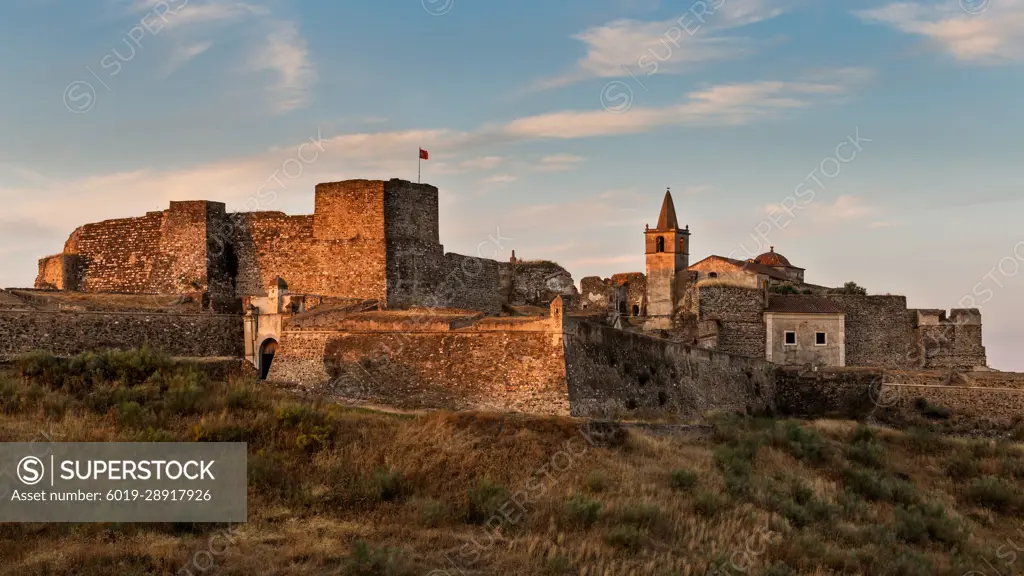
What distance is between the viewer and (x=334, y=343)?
2334 cm

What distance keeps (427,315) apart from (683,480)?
27.2ft

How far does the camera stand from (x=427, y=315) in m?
23.3

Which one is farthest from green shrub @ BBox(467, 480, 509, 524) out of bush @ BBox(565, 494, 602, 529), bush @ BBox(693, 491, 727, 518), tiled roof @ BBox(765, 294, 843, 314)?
tiled roof @ BBox(765, 294, 843, 314)

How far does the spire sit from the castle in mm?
781

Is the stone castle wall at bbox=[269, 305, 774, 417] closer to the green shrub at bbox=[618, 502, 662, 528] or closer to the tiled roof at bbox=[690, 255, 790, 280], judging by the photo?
the green shrub at bbox=[618, 502, 662, 528]

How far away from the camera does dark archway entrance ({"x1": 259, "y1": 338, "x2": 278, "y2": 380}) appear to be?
2545 cm

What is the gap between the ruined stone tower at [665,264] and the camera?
44.5m

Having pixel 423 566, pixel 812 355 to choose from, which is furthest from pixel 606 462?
pixel 812 355

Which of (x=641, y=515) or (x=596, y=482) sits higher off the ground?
(x=596, y=482)

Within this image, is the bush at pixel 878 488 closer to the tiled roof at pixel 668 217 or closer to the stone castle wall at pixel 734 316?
the stone castle wall at pixel 734 316

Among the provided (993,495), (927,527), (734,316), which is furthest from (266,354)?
(734,316)

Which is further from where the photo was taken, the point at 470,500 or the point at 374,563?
the point at 470,500

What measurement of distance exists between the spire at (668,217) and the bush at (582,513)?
36.6 m

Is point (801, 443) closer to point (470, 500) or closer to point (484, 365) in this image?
point (484, 365)
